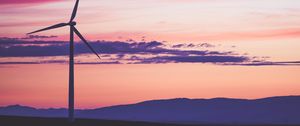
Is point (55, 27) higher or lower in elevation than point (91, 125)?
higher

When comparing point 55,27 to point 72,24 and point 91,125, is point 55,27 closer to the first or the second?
point 72,24

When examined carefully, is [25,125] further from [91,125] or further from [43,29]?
[43,29]

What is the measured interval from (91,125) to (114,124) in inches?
411

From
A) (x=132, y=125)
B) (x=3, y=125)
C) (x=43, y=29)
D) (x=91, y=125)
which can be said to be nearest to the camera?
(x=43, y=29)

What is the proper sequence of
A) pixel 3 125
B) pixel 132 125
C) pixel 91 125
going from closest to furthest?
1. pixel 3 125
2. pixel 91 125
3. pixel 132 125

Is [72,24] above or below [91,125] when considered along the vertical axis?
above

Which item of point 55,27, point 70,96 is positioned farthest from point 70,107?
point 55,27

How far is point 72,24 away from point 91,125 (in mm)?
28662

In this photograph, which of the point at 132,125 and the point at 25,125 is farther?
the point at 132,125

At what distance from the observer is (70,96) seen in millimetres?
110312

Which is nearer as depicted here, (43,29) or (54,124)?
(43,29)

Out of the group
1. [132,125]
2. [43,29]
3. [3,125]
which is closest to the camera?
[43,29]

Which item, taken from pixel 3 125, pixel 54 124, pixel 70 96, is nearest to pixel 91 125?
pixel 54 124

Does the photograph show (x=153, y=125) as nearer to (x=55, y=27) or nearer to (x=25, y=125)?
(x=25, y=125)
